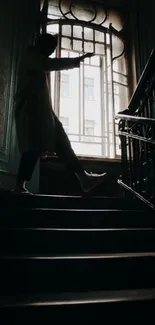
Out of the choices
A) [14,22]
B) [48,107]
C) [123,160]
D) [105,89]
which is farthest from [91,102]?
[48,107]

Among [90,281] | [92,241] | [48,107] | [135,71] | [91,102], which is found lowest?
[90,281]

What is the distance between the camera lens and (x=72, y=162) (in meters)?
2.50

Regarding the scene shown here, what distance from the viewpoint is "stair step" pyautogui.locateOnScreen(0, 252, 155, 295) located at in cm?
129

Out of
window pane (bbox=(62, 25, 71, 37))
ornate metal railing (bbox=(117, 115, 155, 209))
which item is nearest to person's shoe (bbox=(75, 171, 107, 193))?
ornate metal railing (bbox=(117, 115, 155, 209))

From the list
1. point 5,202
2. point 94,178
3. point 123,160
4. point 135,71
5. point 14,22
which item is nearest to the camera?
point 5,202

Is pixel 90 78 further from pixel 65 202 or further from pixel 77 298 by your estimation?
pixel 77 298

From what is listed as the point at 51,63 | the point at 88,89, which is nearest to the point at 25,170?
the point at 51,63

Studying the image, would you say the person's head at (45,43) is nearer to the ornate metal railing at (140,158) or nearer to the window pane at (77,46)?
the ornate metal railing at (140,158)

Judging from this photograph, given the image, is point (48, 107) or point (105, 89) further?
point (105, 89)

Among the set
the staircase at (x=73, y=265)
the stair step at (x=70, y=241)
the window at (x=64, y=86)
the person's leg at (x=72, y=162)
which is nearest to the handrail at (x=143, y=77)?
the person's leg at (x=72, y=162)

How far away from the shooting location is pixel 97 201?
2.10 m

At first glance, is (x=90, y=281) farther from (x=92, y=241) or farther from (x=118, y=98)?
(x=118, y=98)

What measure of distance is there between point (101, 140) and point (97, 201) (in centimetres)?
234

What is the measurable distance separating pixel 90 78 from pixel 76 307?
3975 millimetres
